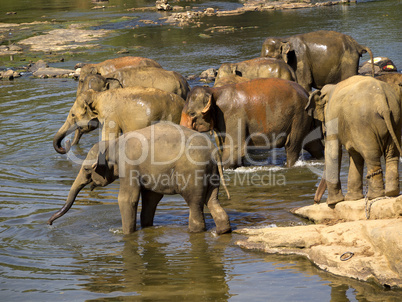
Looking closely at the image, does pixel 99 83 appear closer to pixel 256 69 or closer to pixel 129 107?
pixel 129 107

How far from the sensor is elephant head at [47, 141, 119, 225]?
789 cm

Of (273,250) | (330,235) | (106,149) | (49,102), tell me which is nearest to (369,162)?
(330,235)

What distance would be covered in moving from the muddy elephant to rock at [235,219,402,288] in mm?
678

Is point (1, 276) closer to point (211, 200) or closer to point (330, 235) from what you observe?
point (211, 200)

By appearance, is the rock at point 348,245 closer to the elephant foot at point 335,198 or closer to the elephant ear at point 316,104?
the elephant foot at point 335,198

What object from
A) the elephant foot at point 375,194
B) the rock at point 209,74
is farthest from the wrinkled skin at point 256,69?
the elephant foot at point 375,194

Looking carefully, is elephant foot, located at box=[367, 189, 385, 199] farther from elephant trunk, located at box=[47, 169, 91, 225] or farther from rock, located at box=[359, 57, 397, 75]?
rock, located at box=[359, 57, 397, 75]

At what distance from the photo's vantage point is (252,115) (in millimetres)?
10250

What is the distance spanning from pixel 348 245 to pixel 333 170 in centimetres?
135

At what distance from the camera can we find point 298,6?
34.2 meters

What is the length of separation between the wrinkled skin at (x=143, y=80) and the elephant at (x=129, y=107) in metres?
1.02

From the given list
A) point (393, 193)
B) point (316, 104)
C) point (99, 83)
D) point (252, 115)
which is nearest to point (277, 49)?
point (99, 83)

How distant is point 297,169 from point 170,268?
4.24 metres

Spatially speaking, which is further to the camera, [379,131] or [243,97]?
[243,97]
